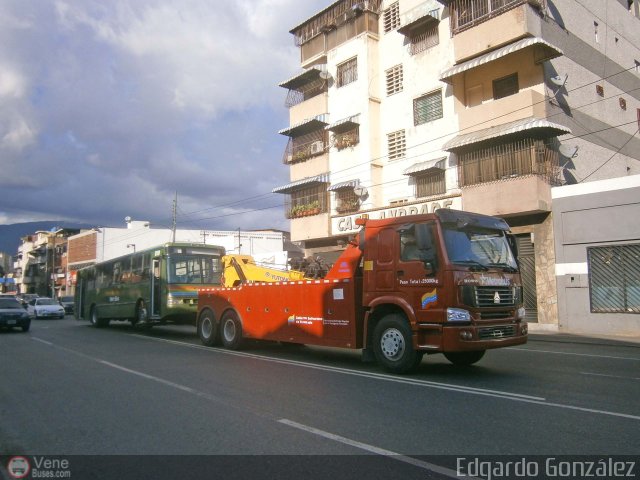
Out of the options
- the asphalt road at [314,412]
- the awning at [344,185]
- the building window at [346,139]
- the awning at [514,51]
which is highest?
the awning at [514,51]

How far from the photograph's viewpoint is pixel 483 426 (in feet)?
18.4

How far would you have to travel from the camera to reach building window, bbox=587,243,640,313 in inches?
675

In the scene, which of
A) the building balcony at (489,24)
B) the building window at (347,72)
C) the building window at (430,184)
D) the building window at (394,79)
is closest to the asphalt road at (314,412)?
the building window at (430,184)

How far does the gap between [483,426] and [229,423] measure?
2.80m

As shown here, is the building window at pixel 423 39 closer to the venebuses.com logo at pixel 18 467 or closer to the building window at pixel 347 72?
the building window at pixel 347 72

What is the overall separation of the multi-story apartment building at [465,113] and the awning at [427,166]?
0.07 meters

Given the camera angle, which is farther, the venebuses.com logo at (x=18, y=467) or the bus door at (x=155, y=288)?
the bus door at (x=155, y=288)

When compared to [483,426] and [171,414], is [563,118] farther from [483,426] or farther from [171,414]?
[171,414]

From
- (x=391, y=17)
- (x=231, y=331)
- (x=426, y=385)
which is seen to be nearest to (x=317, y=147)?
(x=391, y=17)

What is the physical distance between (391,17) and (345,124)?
234 inches

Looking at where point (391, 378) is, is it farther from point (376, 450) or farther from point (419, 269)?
point (376, 450)

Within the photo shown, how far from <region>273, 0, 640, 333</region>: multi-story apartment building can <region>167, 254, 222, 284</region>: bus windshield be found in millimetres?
9054

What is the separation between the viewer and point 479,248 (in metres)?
8.83

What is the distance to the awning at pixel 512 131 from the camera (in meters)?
18.3
